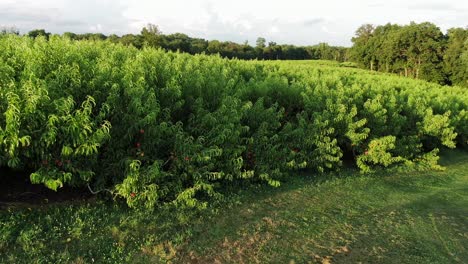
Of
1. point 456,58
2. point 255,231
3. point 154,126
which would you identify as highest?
point 456,58

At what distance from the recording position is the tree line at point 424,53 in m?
54.3

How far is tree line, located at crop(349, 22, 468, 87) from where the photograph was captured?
178 ft

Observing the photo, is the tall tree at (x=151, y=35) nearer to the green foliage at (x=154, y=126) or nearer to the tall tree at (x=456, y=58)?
the green foliage at (x=154, y=126)

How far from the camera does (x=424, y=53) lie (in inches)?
2331

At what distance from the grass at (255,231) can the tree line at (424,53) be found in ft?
158

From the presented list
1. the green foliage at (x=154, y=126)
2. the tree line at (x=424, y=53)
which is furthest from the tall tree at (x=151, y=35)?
the tree line at (x=424, y=53)

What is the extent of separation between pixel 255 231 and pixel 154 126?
2.74 m

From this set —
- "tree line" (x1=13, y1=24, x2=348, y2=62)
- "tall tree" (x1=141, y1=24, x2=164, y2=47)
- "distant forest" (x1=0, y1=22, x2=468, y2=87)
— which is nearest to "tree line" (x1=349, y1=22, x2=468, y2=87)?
"distant forest" (x1=0, y1=22, x2=468, y2=87)

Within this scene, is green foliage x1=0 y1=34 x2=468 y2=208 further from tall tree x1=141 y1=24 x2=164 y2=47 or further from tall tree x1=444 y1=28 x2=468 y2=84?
tall tree x1=444 y1=28 x2=468 y2=84

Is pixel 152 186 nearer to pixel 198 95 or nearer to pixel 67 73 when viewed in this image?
pixel 67 73

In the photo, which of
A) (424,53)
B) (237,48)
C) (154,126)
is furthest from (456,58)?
(154,126)

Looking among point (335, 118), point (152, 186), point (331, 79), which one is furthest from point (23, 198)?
point (331, 79)

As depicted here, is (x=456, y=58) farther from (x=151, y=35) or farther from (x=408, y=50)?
(x=151, y=35)

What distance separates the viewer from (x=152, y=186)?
709 cm
